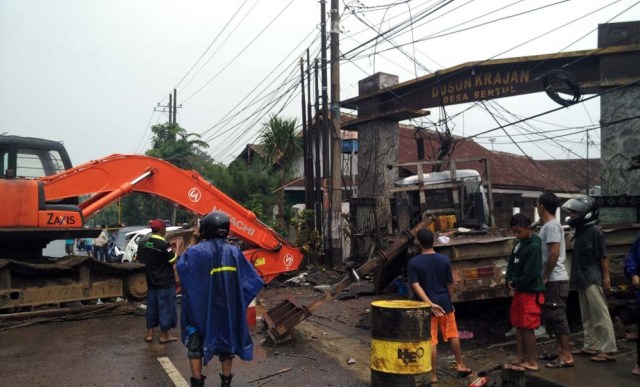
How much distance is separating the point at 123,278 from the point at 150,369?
16.0 feet

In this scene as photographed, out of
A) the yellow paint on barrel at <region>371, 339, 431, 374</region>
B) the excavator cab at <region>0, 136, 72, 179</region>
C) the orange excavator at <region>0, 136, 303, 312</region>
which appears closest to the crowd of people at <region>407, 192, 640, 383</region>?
the yellow paint on barrel at <region>371, 339, 431, 374</region>

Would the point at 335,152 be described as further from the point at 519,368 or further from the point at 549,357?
the point at 519,368

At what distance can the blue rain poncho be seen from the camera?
15.9 ft

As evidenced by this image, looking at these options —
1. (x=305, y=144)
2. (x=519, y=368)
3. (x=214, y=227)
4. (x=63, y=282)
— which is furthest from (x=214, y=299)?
(x=305, y=144)

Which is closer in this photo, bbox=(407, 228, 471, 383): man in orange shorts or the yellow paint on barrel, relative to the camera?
the yellow paint on barrel

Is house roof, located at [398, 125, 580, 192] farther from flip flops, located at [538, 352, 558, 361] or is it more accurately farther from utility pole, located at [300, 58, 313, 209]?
flip flops, located at [538, 352, 558, 361]

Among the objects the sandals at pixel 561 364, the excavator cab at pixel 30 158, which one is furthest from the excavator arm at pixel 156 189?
the sandals at pixel 561 364

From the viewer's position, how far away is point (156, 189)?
394 inches

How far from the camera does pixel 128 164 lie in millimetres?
9750

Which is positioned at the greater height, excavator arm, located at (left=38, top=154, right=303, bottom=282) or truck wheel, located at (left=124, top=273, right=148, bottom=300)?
excavator arm, located at (left=38, top=154, right=303, bottom=282)

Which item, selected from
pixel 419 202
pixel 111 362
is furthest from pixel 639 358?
pixel 419 202

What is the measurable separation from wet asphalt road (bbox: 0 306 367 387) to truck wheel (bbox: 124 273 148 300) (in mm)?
2131

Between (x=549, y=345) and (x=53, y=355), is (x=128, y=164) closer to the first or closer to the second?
(x=53, y=355)

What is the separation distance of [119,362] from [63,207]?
12.1 feet
